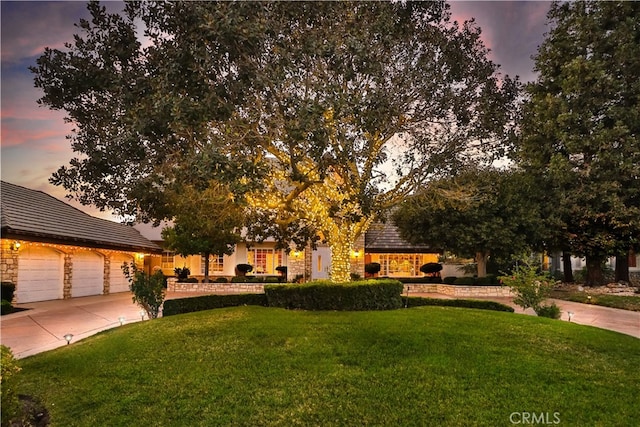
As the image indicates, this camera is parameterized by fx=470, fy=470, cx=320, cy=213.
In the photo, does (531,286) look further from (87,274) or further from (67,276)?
(87,274)

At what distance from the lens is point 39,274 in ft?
64.0

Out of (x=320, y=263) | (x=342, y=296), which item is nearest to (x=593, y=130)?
(x=320, y=263)

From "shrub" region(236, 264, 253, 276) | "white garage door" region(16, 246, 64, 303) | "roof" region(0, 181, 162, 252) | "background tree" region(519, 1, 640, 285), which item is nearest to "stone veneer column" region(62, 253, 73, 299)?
"white garage door" region(16, 246, 64, 303)

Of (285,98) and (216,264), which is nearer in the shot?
(285,98)

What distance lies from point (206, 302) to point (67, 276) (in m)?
10.7

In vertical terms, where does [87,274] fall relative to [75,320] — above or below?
above

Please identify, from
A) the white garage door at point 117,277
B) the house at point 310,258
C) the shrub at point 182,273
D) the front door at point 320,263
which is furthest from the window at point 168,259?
the front door at point 320,263

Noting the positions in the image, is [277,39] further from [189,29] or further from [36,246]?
[36,246]

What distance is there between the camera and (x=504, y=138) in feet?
46.3

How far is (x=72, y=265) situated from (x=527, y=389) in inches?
823

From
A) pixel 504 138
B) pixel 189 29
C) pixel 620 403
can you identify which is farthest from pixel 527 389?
pixel 504 138

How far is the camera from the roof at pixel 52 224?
17.9 metres

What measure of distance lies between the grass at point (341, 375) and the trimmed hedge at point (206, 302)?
352 centimetres

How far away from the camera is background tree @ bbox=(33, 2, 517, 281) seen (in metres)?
9.14
